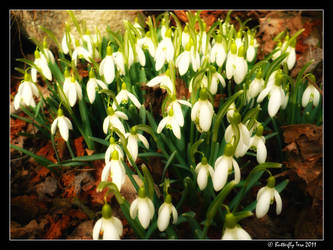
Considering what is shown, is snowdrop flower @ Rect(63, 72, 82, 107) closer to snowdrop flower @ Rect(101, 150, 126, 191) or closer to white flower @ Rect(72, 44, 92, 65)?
white flower @ Rect(72, 44, 92, 65)

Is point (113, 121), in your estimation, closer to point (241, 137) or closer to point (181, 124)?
point (181, 124)

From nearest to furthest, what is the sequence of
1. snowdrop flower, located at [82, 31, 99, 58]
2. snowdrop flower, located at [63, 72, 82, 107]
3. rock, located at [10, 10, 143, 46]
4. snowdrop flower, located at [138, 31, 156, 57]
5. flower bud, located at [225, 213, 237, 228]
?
flower bud, located at [225, 213, 237, 228]
snowdrop flower, located at [63, 72, 82, 107]
snowdrop flower, located at [138, 31, 156, 57]
snowdrop flower, located at [82, 31, 99, 58]
rock, located at [10, 10, 143, 46]

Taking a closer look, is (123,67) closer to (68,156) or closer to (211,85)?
(211,85)

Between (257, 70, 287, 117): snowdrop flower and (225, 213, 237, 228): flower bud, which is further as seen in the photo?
(257, 70, 287, 117): snowdrop flower

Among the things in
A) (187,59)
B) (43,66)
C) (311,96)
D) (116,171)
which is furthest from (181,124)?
(43,66)

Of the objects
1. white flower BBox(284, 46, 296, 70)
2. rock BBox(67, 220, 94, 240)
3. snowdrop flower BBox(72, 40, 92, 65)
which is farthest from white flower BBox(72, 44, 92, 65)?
white flower BBox(284, 46, 296, 70)

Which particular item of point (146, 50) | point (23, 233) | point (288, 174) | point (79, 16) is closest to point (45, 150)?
point (23, 233)
